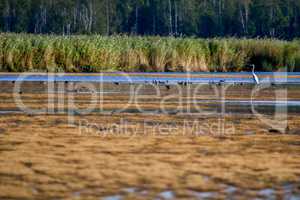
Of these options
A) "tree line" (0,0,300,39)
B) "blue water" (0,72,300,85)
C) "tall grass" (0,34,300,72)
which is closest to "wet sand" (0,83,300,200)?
"blue water" (0,72,300,85)

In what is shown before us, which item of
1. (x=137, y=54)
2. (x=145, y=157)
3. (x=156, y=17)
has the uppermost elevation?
(x=156, y=17)

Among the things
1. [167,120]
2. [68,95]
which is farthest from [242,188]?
[68,95]

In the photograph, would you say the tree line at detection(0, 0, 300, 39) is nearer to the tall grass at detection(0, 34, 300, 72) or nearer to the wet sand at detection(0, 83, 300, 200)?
the tall grass at detection(0, 34, 300, 72)

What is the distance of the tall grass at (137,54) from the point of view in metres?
33.8

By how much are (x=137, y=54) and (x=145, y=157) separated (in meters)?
26.2

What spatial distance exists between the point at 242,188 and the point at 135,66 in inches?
1101

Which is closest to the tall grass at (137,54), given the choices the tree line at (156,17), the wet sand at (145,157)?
the wet sand at (145,157)

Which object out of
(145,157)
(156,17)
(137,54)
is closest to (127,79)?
(137,54)

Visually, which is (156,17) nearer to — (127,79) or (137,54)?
(137,54)

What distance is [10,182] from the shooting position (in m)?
8.43

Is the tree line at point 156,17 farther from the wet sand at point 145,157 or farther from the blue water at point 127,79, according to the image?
the wet sand at point 145,157

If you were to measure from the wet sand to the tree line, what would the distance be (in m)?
51.9

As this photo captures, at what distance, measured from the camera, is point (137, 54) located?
36375 millimetres

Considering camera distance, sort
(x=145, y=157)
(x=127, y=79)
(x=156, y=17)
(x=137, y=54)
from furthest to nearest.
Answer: (x=156, y=17) < (x=137, y=54) < (x=127, y=79) < (x=145, y=157)
